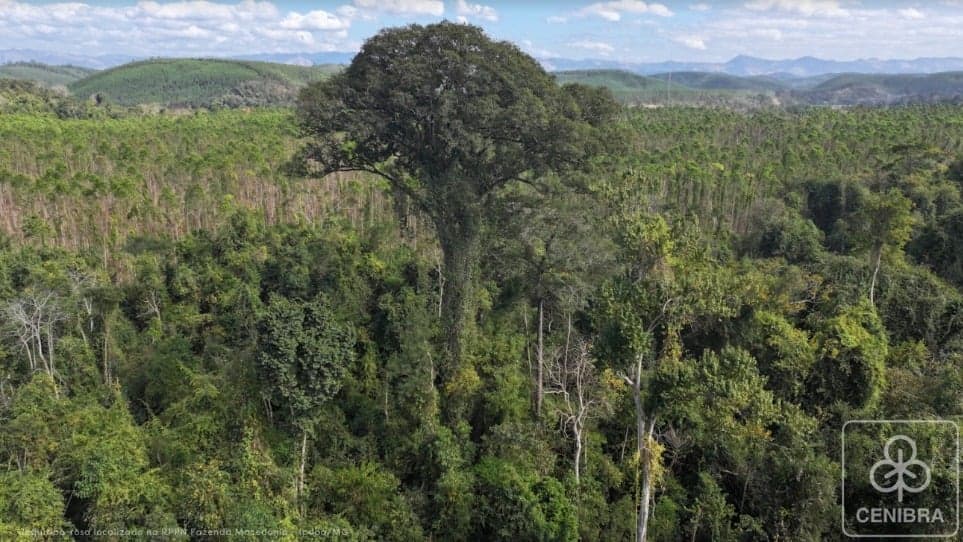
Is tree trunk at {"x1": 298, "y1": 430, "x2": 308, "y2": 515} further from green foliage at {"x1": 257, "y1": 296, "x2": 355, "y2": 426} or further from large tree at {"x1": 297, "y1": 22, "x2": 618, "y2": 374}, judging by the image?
large tree at {"x1": 297, "y1": 22, "x2": 618, "y2": 374}

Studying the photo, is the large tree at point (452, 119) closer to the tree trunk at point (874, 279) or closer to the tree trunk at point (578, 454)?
the tree trunk at point (578, 454)

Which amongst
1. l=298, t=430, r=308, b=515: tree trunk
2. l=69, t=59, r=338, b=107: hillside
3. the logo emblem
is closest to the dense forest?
l=298, t=430, r=308, b=515: tree trunk

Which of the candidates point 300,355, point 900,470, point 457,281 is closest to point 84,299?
point 300,355

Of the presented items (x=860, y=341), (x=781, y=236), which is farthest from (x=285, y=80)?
(x=860, y=341)

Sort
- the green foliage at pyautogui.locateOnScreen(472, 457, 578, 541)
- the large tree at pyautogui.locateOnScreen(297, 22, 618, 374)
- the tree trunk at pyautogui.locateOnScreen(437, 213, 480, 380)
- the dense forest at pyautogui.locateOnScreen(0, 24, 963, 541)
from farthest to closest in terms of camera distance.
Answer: the tree trunk at pyautogui.locateOnScreen(437, 213, 480, 380), the large tree at pyautogui.locateOnScreen(297, 22, 618, 374), the green foliage at pyautogui.locateOnScreen(472, 457, 578, 541), the dense forest at pyautogui.locateOnScreen(0, 24, 963, 541)

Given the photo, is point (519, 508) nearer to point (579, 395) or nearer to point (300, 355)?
point (579, 395)

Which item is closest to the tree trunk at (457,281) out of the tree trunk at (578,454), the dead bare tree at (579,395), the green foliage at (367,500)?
the dead bare tree at (579,395)
